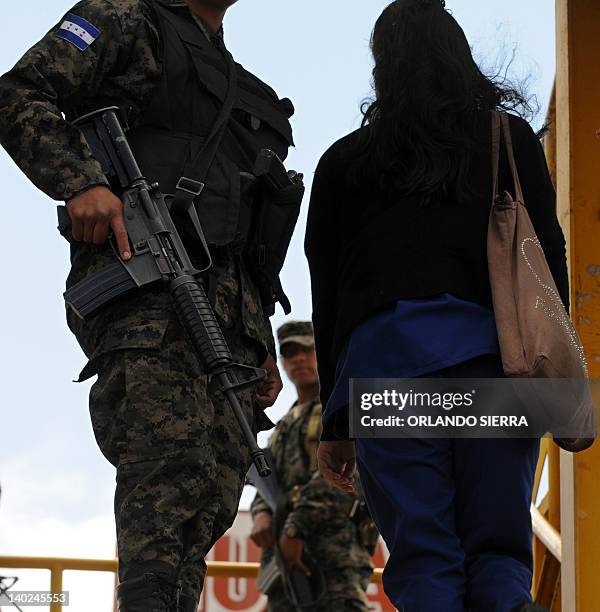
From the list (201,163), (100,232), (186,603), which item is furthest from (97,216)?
(186,603)

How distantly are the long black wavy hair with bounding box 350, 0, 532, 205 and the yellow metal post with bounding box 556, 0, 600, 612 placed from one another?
1.06m

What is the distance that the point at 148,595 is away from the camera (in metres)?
2.93

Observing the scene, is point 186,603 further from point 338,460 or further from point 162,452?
point 338,460

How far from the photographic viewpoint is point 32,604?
484 centimetres

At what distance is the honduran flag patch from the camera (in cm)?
323

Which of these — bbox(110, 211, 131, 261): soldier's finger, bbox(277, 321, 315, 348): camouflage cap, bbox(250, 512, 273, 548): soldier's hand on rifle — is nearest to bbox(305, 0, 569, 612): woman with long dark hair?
bbox(110, 211, 131, 261): soldier's finger

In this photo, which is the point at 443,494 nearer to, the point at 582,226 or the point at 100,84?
the point at 100,84

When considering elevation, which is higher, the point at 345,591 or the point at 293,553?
the point at 293,553

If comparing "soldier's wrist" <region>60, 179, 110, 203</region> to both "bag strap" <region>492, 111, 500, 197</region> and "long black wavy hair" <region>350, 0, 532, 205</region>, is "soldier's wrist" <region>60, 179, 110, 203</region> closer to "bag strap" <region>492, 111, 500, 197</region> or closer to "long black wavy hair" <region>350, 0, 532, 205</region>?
"long black wavy hair" <region>350, 0, 532, 205</region>

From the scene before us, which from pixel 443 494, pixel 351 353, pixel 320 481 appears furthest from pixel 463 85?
pixel 320 481

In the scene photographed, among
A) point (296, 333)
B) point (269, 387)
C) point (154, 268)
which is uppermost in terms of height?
point (296, 333)

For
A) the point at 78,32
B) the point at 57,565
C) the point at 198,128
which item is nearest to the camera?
the point at 78,32

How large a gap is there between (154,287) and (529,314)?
879 millimetres

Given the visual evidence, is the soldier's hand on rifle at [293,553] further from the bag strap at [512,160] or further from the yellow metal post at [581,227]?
the bag strap at [512,160]
